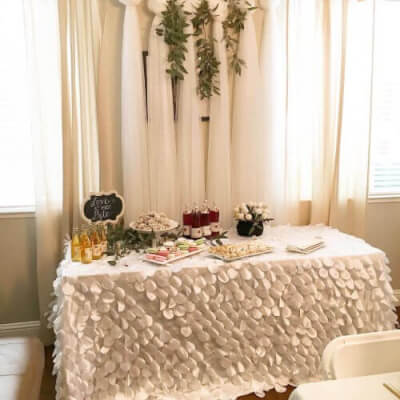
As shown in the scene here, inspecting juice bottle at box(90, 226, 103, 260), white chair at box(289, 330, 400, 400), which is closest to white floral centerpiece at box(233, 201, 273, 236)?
juice bottle at box(90, 226, 103, 260)

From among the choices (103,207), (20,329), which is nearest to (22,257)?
(20,329)

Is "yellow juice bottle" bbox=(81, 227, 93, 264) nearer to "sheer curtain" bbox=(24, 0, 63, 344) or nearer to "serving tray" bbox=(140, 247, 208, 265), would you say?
"serving tray" bbox=(140, 247, 208, 265)

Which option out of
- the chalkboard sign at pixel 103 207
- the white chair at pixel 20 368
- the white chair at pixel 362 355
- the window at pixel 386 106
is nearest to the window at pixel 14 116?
the chalkboard sign at pixel 103 207

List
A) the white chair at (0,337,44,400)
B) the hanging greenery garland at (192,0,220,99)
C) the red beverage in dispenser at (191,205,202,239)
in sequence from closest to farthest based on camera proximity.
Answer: the white chair at (0,337,44,400)
the red beverage in dispenser at (191,205,202,239)
the hanging greenery garland at (192,0,220,99)

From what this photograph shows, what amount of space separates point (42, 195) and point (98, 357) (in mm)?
1069

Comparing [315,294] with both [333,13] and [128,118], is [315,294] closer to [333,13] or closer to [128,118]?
[128,118]

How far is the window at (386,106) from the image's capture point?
298 centimetres

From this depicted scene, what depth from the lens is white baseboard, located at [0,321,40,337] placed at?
8.70 ft

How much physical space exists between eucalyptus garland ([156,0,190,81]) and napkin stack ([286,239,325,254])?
4.13 ft

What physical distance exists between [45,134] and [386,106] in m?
2.51

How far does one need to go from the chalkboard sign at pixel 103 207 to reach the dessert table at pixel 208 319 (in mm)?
323

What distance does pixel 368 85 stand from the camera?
2809 mm

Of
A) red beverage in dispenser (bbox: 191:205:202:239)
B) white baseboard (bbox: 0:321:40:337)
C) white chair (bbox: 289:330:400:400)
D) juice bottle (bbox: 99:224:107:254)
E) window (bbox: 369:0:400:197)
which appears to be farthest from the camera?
window (bbox: 369:0:400:197)

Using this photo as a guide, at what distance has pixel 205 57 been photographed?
8.39 ft
